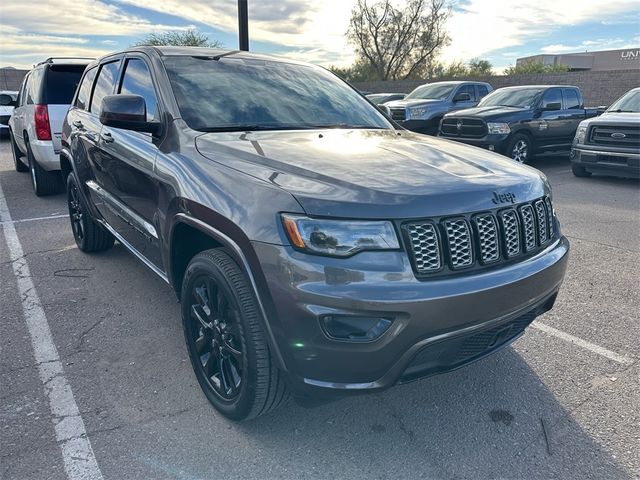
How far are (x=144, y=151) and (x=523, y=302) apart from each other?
2358 mm

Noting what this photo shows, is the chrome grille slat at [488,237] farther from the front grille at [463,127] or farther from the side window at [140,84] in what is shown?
the front grille at [463,127]

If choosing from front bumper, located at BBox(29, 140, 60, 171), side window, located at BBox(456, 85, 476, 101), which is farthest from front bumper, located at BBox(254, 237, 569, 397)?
side window, located at BBox(456, 85, 476, 101)

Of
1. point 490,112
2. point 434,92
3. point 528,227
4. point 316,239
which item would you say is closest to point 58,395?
point 316,239

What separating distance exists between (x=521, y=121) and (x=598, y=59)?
52.2 metres

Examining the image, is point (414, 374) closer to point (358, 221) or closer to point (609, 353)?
point (358, 221)

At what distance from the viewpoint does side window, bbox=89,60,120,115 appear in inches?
163

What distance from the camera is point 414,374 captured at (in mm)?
2158

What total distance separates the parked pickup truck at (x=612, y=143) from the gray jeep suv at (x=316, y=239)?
7267 mm

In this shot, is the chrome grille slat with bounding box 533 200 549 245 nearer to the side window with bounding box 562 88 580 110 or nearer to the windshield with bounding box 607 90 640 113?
the windshield with bounding box 607 90 640 113

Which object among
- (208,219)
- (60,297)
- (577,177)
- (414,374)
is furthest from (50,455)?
(577,177)

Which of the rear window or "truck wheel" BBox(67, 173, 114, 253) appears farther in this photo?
the rear window

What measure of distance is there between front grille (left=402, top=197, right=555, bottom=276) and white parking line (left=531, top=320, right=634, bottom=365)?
1.20 meters

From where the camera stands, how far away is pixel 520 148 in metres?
10.8

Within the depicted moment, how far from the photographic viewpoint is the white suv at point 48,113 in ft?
23.9
